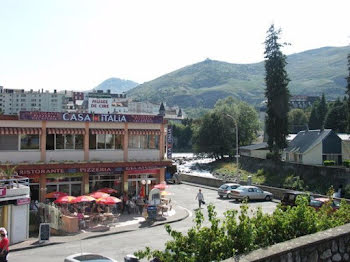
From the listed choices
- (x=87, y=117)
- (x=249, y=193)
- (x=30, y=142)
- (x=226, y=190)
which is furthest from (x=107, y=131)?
(x=249, y=193)

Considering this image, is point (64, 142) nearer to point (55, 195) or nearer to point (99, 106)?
point (99, 106)

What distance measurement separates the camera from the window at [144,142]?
116ft

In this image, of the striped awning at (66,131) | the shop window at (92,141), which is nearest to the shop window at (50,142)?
the striped awning at (66,131)

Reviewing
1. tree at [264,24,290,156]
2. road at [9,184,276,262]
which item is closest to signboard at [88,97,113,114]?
road at [9,184,276,262]

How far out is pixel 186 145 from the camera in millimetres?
168500

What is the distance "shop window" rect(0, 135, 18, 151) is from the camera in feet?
98.0

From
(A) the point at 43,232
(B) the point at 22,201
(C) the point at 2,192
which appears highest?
(C) the point at 2,192

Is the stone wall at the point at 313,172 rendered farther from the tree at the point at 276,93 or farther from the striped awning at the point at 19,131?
the striped awning at the point at 19,131

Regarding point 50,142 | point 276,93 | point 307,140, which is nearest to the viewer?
point 50,142

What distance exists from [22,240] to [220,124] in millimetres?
70696

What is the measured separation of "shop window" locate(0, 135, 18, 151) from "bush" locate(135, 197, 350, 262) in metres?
25.5

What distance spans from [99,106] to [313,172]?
31967 millimetres

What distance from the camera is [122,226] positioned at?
87.5ft

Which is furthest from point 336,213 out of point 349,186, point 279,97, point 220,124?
point 220,124
